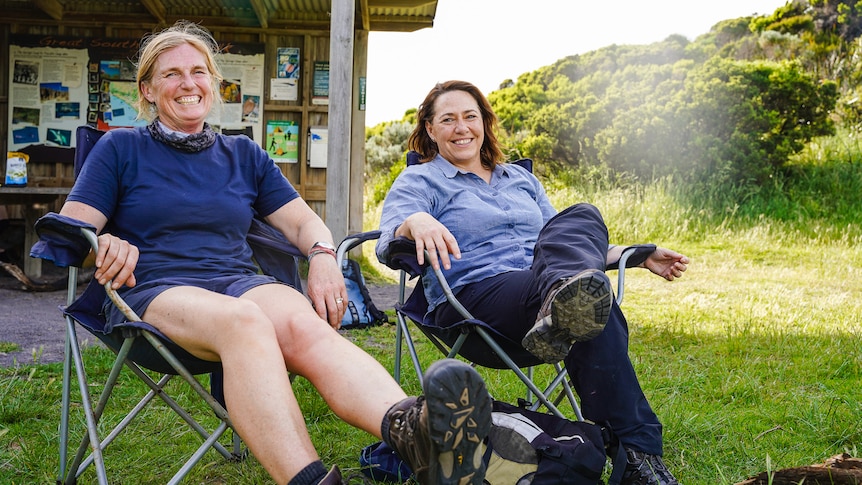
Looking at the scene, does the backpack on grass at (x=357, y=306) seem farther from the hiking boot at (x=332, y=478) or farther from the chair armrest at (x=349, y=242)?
the hiking boot at (x=332, y=478)

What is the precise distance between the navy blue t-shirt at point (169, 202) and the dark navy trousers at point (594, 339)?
78 cm

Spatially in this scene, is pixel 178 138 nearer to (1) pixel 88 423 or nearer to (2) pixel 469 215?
(1) pixel 88 423

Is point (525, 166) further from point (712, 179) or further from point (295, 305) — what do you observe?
point (712, 179)

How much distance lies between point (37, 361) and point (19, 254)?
3.68 meters

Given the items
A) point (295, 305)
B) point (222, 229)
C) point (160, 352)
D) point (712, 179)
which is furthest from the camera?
point (712, 179)

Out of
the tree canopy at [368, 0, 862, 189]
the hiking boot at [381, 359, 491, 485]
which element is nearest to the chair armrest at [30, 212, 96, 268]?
the hiking boot at [381, 359, 491, 485]

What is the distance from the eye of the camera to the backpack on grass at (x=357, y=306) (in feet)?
14.9

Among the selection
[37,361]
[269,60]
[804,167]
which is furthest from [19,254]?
[804,167]

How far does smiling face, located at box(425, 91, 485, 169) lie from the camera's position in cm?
270

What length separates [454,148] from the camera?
2703 mm

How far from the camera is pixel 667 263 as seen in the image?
2.26 meters

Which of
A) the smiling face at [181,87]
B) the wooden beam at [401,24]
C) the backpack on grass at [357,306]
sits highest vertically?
the wooden beam at [401,24]

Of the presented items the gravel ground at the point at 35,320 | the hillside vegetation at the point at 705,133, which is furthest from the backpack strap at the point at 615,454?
the hillside vegetation at the point at 705,133

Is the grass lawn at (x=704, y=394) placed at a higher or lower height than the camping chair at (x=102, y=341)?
lower
